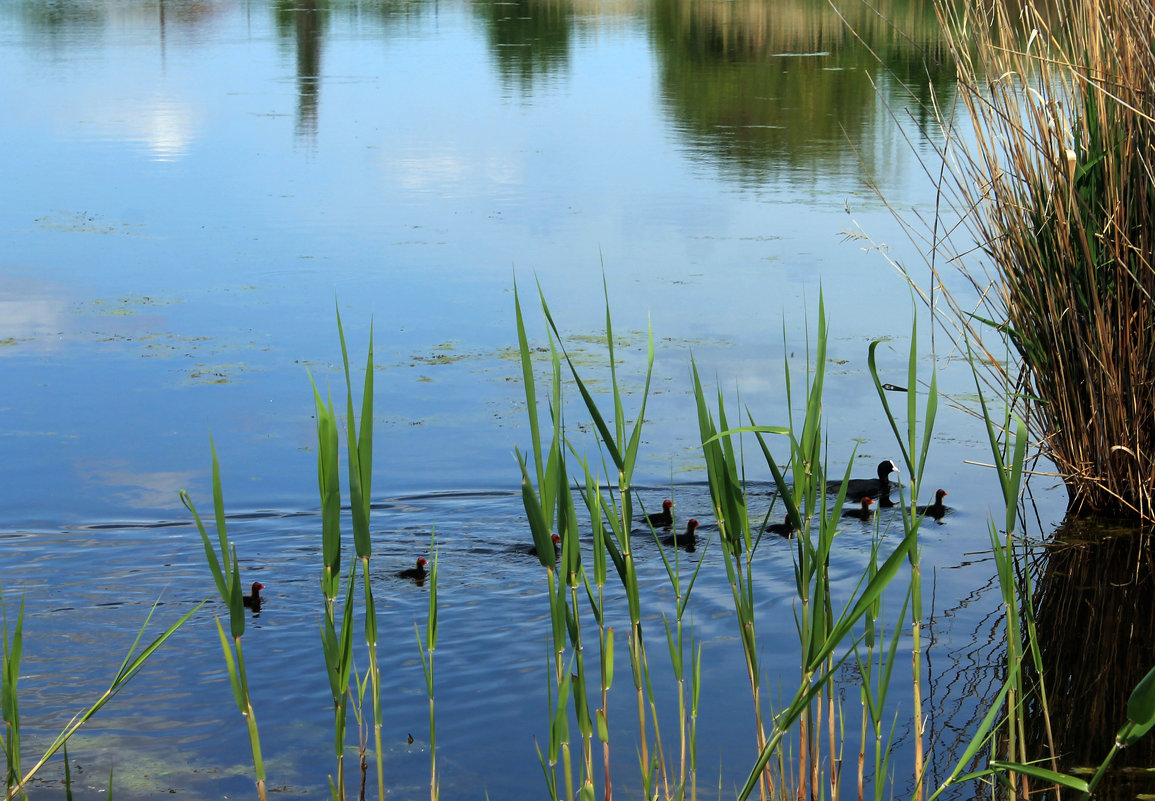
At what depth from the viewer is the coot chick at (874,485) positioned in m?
7.01

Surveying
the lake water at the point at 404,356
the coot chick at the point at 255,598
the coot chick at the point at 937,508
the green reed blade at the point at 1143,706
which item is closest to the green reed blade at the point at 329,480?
the lake water at the point at 404,356

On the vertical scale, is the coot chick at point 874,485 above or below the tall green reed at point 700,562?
below

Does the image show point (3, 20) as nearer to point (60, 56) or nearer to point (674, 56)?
point (60, 56)

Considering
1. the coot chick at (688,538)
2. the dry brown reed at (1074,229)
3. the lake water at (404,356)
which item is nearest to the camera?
the lake water at (404,356)

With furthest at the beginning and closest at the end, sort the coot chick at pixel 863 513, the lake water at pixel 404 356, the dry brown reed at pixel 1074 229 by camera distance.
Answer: the coot chick at pixel 863 513 < the dry brown reed at pixel 1074 229 < the lake water at pixel 404 356

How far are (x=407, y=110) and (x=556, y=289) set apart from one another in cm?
1108

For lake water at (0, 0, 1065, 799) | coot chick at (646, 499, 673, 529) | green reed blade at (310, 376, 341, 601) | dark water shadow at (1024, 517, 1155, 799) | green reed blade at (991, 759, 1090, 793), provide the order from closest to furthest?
green reed blade at (991, 759, 1090, 793), green reed blade at (310, 376, 341, 601), dark water shadow at (1024, 517, 1155, 799), lake water at (0, 0, 1065, 799), coot chick at (646, 499, 673, 529)

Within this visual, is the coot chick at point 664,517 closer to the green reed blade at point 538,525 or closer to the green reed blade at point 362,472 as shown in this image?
the green reed blade at point 538,525

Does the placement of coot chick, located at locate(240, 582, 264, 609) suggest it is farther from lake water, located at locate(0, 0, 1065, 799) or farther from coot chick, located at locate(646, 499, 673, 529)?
coot chick, located at locate(646, 499, 673, 529)

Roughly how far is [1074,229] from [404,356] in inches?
188

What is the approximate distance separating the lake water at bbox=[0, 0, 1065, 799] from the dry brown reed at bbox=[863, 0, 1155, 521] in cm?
60

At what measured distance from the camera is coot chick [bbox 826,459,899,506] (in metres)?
7.01

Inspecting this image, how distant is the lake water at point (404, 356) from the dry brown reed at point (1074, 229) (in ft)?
1.97

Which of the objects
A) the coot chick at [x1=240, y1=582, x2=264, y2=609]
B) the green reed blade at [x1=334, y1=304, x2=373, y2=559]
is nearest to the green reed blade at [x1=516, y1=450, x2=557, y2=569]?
the green reed blade at [x1=334, y1=304, x2=373, y2=559]
